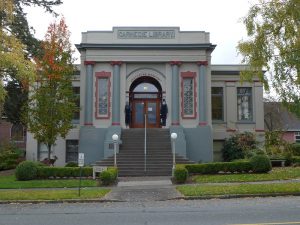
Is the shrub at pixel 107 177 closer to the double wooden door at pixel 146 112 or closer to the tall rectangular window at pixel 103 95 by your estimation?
the tall rectangular window at pixel 103 95

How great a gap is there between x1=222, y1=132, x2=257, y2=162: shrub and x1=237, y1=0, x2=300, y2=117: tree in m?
11.0

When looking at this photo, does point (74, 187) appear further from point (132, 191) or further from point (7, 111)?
point (7, 111)

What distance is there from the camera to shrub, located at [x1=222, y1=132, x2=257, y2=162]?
3125 centimetres

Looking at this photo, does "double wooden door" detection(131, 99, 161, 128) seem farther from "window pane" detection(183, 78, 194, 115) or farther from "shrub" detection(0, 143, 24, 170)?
"shrub" detection(0, 143, 24, 170)

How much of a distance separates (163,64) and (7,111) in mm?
11552

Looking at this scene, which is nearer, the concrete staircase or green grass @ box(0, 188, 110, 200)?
green grass @ box(0, 188, 110, 200)

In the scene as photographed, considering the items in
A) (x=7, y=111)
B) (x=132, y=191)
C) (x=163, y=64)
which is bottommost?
(x=132, y=191)

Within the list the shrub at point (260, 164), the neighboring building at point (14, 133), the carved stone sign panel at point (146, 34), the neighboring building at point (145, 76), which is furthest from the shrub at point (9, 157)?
the shrub at point (260, 164)

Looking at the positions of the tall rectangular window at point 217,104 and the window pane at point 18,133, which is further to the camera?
the window pane at point 18,133

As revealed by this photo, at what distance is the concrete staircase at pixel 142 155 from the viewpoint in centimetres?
2531

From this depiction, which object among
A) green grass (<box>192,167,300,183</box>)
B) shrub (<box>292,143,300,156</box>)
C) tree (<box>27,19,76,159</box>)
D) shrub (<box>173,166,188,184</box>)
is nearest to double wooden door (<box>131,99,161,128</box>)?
tree (<box>27,19,76,159</box>)

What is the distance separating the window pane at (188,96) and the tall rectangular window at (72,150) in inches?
338

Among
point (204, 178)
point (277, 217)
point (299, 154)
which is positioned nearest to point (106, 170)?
point (204, 178)

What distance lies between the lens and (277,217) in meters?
10.5
